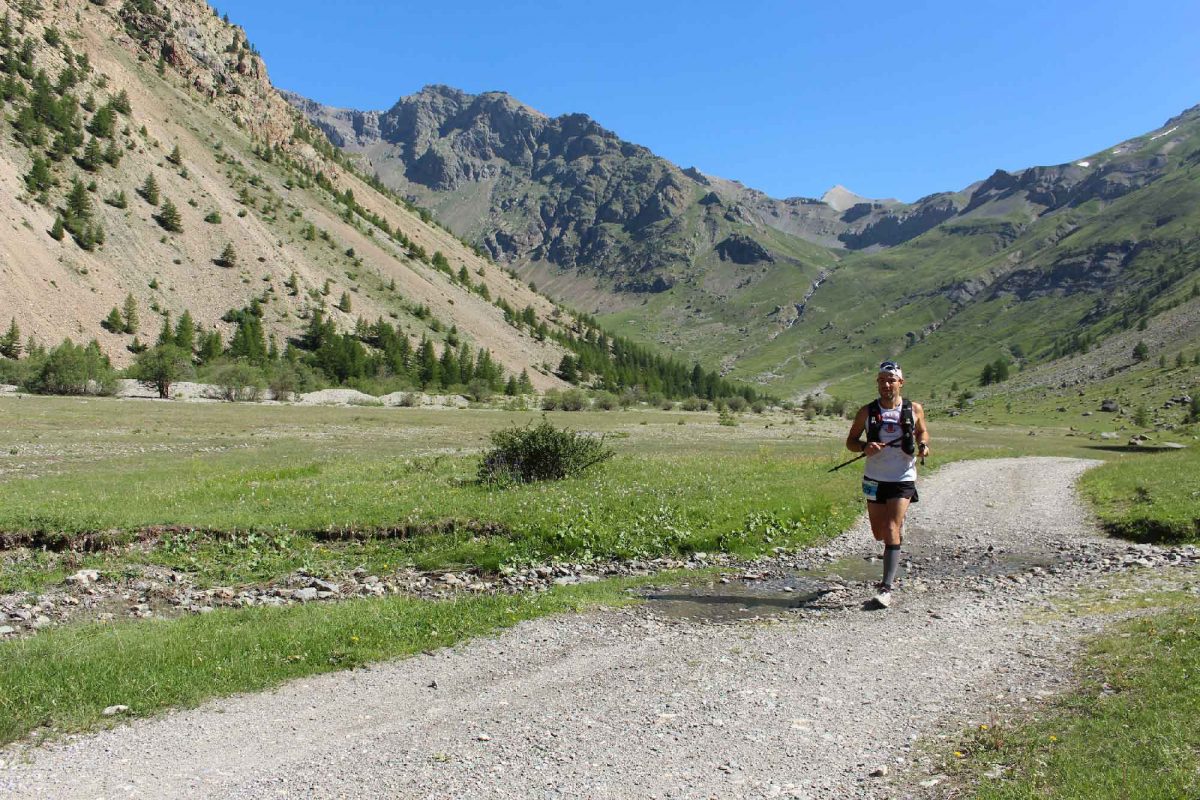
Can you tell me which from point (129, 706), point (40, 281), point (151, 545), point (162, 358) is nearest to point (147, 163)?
point (40, 281)

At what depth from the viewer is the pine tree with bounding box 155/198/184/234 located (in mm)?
131375

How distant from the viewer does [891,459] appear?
12.9 m

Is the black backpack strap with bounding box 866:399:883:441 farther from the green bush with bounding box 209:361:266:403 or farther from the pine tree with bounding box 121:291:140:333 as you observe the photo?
the pine tree with bounding box 121:291:140:333

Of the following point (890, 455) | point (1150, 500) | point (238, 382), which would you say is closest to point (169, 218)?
point (238, 382)

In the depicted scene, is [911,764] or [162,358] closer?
[911,764]

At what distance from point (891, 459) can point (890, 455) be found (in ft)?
0.26

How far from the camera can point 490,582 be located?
15.2 meters

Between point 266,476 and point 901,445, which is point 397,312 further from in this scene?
point 901,445

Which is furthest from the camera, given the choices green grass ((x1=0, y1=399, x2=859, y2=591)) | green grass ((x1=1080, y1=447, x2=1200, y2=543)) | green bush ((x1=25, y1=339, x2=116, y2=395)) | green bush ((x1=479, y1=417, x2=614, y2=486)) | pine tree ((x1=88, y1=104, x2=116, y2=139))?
pine tree ((x1=88, y1=104, x2=116, y2=139))

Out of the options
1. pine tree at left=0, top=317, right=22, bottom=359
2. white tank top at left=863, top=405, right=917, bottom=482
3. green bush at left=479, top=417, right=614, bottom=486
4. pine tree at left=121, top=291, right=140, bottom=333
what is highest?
pine tree at left=121, top=291, right=140, bottom=333

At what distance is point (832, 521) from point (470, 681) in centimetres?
1462

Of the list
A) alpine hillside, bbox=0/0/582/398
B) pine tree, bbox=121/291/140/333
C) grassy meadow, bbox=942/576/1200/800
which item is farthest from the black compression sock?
pine tree, bbox=121/291/140/333

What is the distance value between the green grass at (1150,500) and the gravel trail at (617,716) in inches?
395

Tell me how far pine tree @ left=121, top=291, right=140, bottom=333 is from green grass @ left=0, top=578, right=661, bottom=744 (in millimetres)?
117304
